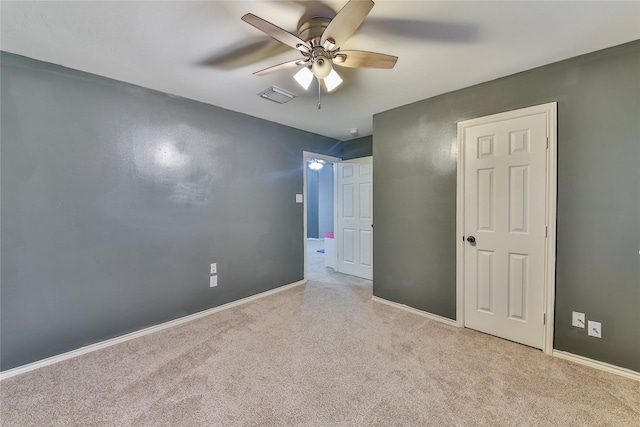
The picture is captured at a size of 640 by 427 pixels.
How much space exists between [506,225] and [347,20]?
2.15 metres

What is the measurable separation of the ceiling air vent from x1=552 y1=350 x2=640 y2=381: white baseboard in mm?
3251

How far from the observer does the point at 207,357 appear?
212 centimetres

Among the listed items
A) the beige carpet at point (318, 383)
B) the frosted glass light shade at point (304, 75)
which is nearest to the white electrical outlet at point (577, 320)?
the beige carpet at point (318, 383)

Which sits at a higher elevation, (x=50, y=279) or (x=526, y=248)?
(x=526, y=248)

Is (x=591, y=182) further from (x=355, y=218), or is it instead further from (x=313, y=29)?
(x=355, y=218)

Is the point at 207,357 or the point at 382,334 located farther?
the point at 382,334

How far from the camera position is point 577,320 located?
80.8 inches

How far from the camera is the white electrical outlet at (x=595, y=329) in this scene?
1.97m

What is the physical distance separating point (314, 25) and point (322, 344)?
2401 mm

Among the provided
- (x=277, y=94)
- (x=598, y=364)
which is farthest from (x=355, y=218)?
(x=598, y=364)

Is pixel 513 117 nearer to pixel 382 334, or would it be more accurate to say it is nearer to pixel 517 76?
pixel 517 76

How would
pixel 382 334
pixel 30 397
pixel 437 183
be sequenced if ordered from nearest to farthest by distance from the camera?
pixel 30 397
pixel 382 334
pixel 437 183

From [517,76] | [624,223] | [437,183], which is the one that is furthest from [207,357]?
[517,76]

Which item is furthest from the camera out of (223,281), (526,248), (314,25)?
(223,281)
